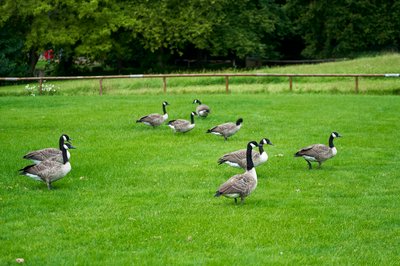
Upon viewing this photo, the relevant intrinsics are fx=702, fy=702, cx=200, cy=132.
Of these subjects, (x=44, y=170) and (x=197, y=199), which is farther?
(x=44, y=170)

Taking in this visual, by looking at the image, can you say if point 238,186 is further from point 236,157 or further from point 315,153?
point 315,153

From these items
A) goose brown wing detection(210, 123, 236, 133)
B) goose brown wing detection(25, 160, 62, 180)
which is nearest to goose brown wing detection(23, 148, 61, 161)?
goose brown wing detection(25, 160, 62, 180)

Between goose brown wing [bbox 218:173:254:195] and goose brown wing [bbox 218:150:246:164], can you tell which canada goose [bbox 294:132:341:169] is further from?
goose brown wing [bbox 218:173:254:195]

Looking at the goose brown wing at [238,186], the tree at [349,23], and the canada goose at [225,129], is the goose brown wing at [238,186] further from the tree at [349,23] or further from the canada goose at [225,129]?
the tree at [349,23]

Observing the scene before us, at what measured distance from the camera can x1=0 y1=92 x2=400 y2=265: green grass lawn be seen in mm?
11680

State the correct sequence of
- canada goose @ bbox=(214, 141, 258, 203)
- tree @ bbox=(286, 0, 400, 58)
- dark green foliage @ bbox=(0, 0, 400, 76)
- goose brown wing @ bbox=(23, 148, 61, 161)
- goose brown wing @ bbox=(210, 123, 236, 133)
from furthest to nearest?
tree @ bbox=(286, 0, 400, 58), dark green foliage @ bbox=(0, 0, 400, 76), goose brown wing @ bbox=(210, 123, 236, 133), goose brown wing @ bbox=(23, 148, 61, 161), canada goose @ bbox=(214, 141, 258, 203)

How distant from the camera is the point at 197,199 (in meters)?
15.4

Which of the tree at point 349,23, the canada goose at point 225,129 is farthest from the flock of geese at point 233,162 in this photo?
the tree at point 349,23

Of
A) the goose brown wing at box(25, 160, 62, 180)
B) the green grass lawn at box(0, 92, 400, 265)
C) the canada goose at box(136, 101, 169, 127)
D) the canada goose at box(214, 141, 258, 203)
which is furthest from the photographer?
the canada goose at box(136, 101, 169, 127)

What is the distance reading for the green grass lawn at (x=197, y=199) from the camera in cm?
1168

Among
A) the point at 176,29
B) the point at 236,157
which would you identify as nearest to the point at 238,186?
the point at 236,157

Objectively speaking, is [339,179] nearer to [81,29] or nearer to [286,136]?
[286,136]

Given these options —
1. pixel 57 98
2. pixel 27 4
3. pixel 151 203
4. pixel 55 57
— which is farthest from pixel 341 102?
pixel 55 57

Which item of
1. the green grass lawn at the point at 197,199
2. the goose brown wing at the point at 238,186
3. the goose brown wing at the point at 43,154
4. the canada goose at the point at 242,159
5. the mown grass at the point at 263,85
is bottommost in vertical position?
the mown grass at the point at 263,85
